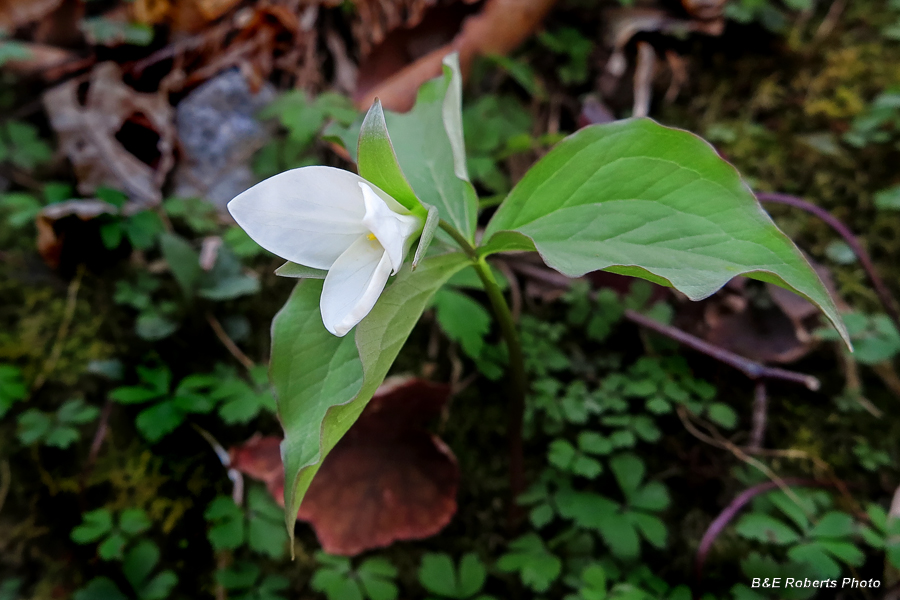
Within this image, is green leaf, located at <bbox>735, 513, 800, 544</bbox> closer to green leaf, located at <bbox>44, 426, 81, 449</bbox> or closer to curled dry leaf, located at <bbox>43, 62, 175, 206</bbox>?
green leaf, located at <bbox>44, 426, 81, 449</bbox>

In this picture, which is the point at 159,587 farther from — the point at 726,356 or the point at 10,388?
the point at 726,356

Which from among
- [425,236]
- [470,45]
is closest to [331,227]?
[425,236]

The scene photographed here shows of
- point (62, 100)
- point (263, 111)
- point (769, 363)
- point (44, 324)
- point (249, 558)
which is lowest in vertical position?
point (769, 363)

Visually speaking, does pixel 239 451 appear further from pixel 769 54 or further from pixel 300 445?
pixel 769 54

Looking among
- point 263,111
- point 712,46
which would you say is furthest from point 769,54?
point 263,111

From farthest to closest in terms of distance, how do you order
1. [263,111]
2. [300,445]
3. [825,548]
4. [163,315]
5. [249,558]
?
[263,111]
[163,315]
[249,558]
[825,548]
[300,445]

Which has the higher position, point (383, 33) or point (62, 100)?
point (62, 100)
